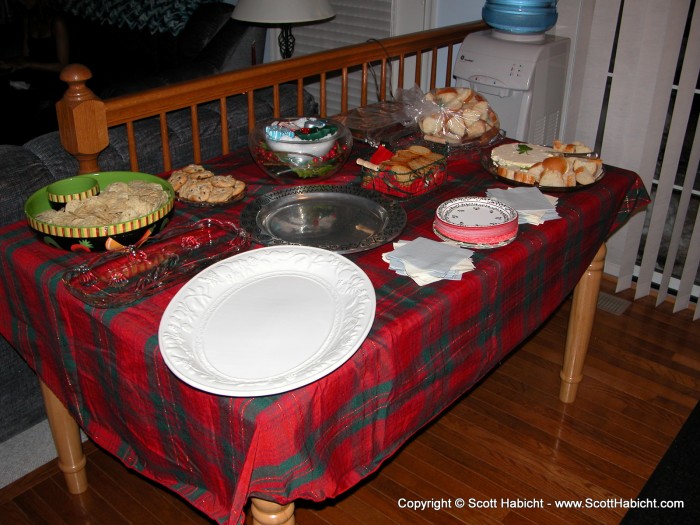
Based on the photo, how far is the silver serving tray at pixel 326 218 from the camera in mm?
1415

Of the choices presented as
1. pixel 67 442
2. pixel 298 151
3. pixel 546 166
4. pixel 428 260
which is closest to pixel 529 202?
pixel 546 166

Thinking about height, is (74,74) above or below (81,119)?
above

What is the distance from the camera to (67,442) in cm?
177

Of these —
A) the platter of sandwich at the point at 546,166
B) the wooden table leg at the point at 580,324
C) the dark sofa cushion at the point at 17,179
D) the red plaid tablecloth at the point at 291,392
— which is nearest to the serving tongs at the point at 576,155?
the platter of sandwich at the point at 546,166

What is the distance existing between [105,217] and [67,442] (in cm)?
74

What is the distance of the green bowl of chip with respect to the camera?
1.32 m

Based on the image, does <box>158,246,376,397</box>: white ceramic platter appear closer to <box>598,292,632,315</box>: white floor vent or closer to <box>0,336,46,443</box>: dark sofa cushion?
<box>0,336,46,443</box>: dark sofa cushion

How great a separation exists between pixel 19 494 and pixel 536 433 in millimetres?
1566

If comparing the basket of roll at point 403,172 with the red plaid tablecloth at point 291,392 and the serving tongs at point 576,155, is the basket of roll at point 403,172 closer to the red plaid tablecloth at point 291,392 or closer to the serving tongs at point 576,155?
the red plaid tablecloth at point 291,392

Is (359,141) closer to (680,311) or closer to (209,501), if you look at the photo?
(209,501)

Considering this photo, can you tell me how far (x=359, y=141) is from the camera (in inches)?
78.1

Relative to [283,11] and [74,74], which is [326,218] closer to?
[74,74]

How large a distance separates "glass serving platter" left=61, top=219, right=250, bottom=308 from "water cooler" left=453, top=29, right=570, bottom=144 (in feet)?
4.95

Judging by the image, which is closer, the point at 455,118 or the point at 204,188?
the point at 204,188
